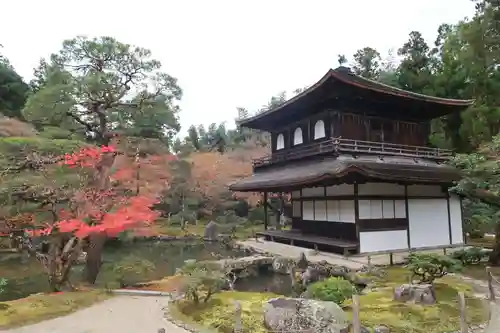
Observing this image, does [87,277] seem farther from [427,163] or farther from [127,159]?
[427,163]

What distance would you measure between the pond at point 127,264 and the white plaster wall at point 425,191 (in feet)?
29.1

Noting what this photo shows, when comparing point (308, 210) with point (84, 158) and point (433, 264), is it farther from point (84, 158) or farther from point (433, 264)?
point (84, 158)

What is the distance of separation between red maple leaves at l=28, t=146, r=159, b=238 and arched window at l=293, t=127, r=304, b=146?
33.6 feet

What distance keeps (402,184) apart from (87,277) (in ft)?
40.3

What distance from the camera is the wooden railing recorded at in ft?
50.6

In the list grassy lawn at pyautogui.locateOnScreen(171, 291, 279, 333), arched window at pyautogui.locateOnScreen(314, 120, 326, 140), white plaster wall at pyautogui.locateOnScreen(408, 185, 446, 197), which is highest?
arched window at pyautogui.locateOnScreen(314, 120, 326, 140)

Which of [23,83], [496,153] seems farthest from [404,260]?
[23,83]

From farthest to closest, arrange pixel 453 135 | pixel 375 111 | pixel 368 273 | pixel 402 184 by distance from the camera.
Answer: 1. pixel 453 135
2. pixel 375 111
3. pixel 402 184
4. pixel 368 273

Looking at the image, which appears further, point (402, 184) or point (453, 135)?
point (453, 135)

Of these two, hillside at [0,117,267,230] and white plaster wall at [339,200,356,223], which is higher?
hillside at [0,117,267,230]

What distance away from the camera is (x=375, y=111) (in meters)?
17.3

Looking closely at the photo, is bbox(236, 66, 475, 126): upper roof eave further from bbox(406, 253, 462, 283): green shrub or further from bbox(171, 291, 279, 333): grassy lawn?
bbox(171, 291, 279, 333): grassy lawn

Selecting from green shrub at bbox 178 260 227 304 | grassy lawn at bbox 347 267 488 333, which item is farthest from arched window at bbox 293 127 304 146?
green shrub at bbox 178 260 227 304

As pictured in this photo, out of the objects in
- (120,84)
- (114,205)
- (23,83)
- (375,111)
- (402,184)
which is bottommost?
(114,205)
